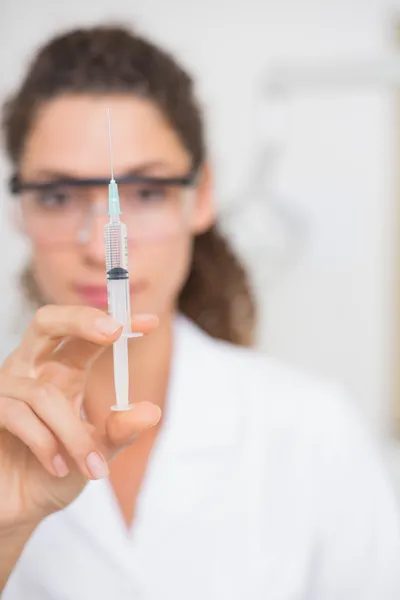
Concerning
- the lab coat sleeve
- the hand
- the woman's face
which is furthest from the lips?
the lab coat sleeve

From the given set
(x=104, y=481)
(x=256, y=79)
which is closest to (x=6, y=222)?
(x=104, y=481)

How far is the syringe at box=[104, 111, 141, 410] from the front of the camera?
45 cm

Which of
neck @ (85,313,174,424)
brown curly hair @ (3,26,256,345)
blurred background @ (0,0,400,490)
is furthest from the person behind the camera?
blurred background @ (0,0,400,490)

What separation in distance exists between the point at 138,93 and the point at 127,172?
112 millimetres

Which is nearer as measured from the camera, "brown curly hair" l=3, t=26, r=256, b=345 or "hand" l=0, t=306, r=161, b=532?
"hand" l=0, t=306, r=161, b=532

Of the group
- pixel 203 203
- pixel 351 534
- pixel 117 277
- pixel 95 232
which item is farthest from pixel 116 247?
pixel 351 534

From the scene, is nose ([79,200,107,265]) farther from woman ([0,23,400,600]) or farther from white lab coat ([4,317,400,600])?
white lab coat ([4,317,400,600])

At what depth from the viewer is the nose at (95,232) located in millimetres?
584

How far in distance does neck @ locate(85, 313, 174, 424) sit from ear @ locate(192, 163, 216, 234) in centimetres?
14

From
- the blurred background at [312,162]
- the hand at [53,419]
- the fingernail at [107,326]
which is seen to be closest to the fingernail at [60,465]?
the hand at [53,419]

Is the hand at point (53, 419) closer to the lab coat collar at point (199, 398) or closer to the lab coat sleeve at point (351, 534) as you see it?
the lab coat collar at point (199, 398)

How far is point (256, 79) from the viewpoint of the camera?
0.95 meters

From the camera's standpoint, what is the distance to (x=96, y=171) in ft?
1.96

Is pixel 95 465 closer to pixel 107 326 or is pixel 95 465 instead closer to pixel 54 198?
pixel 107 326
